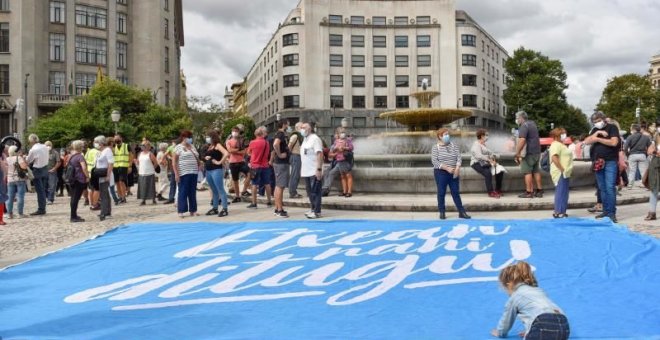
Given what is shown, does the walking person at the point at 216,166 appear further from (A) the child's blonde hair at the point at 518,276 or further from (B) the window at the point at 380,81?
(B) the window at the point at 380,81

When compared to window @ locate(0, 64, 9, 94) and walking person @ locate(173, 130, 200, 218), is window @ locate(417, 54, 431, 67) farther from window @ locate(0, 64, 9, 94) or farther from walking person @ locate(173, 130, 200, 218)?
walking person @ locate(173, 130, 200, 218)

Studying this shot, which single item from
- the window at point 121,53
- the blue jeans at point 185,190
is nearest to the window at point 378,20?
the window at point 121,53

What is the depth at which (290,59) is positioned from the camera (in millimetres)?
65688

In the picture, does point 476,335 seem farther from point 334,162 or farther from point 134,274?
point 334,162

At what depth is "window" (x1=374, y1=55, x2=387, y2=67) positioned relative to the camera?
66.9 m

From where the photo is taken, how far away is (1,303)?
15.9 ft

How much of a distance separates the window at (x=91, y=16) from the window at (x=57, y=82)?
573cm

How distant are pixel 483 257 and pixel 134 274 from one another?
13.5 ft

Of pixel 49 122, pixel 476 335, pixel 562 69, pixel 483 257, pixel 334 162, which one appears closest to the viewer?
pixel 476 335

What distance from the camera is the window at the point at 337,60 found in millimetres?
65812

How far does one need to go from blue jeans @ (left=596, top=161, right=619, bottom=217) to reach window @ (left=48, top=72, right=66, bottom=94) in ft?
179

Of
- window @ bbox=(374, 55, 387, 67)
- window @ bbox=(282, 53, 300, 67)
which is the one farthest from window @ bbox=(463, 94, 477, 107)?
A: window @ bbox=(282, 53, 300, 67)

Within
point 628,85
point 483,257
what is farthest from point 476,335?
point 628,85

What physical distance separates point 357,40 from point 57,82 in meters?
35.3
